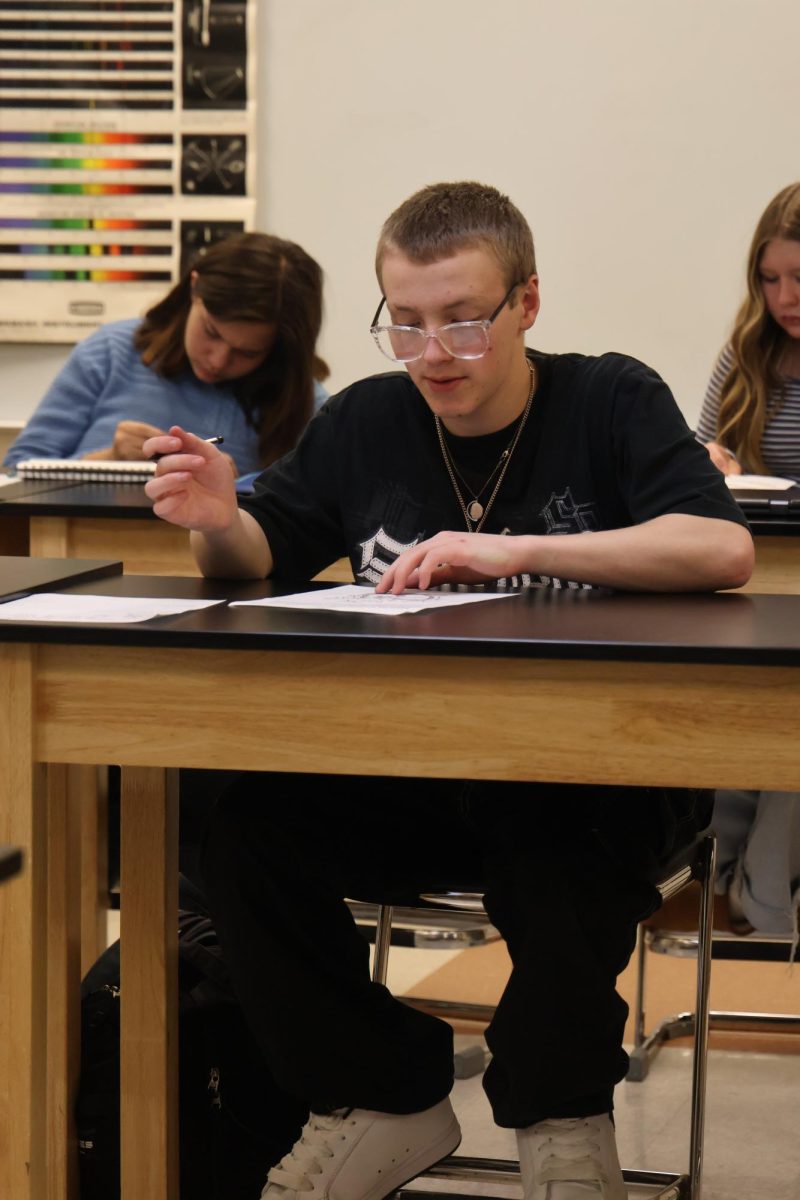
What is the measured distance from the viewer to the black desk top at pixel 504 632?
1120 mm

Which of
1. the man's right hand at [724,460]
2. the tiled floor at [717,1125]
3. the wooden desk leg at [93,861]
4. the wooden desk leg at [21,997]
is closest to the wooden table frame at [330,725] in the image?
the wooden desk leg at [21,997]

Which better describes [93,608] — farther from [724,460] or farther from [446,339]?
[724,460]

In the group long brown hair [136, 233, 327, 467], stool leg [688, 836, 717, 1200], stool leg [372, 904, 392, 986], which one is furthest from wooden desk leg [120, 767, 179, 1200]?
long brown hair [136, 233, 327, 467]

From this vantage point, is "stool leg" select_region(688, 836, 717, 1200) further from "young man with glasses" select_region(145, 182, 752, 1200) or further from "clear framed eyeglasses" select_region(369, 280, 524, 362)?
"clear framed eyeglasses" select_region(369, 280, 524, 362)

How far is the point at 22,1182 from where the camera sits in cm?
127

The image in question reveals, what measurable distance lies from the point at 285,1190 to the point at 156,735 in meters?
0.45

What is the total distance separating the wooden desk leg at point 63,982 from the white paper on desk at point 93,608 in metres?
0.19

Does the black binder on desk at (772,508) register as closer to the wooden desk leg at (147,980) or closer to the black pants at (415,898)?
the black pants at (415,898)

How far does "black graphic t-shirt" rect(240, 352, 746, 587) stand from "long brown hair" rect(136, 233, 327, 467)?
3.72ft

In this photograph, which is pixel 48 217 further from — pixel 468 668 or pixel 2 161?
pixel 468 668

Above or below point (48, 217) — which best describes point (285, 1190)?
below

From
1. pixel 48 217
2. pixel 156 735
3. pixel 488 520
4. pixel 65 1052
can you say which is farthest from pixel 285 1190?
pixel 48 217

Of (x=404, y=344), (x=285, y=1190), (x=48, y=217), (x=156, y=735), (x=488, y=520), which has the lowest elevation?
(x=285, y=1190)

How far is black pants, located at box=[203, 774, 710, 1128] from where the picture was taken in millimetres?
1281
